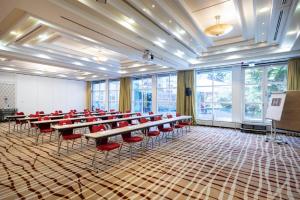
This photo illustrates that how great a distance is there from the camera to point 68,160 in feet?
14.1

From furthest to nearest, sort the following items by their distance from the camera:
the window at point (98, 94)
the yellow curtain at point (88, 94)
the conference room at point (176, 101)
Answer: the yellow curtain at point (88, 94) < the window at point (98, 94) < the conference room at point (176, 101)

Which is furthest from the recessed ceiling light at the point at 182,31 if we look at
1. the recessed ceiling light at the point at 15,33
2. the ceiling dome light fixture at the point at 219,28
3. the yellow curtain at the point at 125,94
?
the yellow curtain at the point at 125,94

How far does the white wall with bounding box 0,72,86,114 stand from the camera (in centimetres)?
1188

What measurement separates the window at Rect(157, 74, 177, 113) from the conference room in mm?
680

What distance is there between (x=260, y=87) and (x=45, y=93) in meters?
14.7

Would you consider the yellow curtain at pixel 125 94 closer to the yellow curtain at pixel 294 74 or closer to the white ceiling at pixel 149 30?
the white ceiling at pixel 149 30

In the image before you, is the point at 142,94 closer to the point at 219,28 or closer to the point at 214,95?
the point at 214,95

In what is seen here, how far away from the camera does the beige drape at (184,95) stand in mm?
9828

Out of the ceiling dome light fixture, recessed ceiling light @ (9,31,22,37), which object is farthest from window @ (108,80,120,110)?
the ceiling dome light fixture

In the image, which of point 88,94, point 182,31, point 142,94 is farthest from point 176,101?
point 88,94

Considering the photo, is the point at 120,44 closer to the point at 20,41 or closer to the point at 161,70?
the point at 20,41

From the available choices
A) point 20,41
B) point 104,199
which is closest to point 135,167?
point 104,199

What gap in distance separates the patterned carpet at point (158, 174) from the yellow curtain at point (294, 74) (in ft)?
11.0

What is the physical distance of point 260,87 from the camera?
8203 mm
